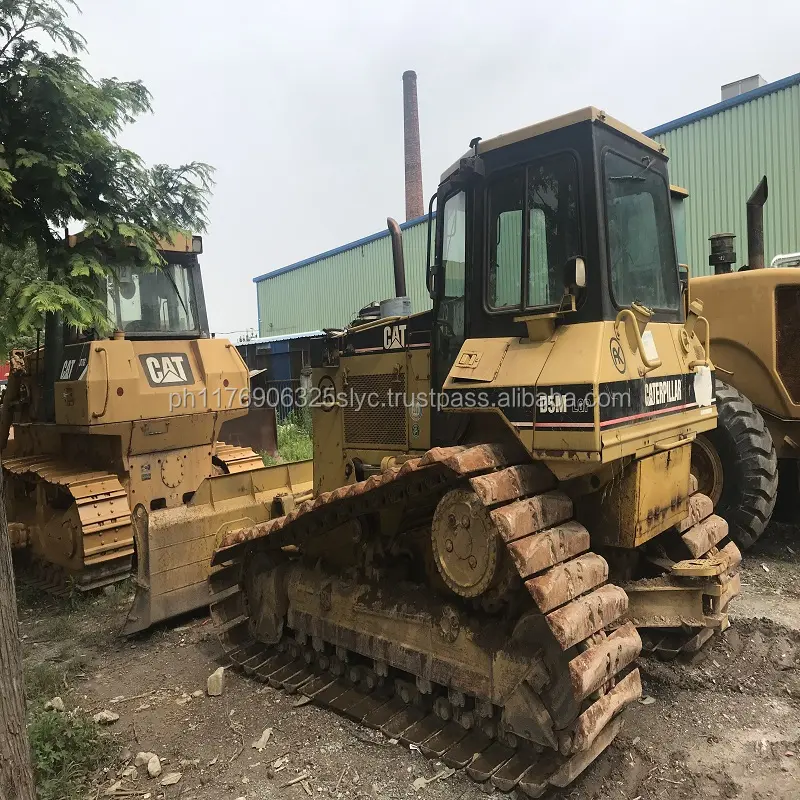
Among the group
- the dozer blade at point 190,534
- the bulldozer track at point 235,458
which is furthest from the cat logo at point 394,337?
the bulldozer track at point 235,458

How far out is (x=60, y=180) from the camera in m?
2.86

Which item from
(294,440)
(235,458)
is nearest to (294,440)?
(294,440)

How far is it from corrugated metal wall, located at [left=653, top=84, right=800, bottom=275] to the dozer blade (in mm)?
10415

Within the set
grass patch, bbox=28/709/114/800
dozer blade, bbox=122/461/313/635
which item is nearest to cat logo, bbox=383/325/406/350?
dozer blade, bbox=122/461/313/635

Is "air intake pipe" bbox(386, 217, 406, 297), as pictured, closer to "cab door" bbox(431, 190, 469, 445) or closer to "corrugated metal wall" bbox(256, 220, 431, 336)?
"cab door" bbox(431, 190, 469, 445)

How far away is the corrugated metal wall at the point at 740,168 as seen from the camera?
11688 millimetres

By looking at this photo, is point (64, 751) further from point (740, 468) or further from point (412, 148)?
point (412, 148)

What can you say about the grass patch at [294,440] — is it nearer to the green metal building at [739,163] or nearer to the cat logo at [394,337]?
the cat logo at [394,337]

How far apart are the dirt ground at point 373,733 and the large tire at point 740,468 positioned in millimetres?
728

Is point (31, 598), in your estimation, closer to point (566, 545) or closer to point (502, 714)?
point (502, 714)

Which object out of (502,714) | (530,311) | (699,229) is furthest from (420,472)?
(699,229)

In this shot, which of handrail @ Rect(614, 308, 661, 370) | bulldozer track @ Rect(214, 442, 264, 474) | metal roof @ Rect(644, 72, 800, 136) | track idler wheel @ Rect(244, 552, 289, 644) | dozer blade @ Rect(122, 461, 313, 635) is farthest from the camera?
metal roof @ Rect(644, 72, 800, 136)

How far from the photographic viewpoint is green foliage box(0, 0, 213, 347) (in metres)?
2.74

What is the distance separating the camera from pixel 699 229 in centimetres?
1311
